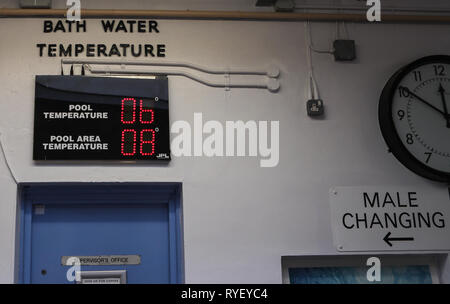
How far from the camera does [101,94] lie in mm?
3104

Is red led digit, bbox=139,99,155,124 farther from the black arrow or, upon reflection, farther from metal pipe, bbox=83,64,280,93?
the black arrow

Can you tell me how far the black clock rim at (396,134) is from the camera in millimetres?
3172

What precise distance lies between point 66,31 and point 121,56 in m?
0.30

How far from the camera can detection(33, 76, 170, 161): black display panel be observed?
304cm

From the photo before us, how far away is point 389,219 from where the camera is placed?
3.15 metres

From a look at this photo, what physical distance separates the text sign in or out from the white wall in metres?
0.05

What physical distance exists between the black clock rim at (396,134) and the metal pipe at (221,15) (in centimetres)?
31

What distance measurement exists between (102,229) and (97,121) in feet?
1.70

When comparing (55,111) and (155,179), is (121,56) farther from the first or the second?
(155,179)

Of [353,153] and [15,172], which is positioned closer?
[15,172]

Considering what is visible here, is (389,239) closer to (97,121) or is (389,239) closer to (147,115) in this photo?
(147,115)

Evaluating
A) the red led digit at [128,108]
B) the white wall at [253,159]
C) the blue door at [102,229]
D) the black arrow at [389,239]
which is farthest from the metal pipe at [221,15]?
the black arrow at [389,239]
